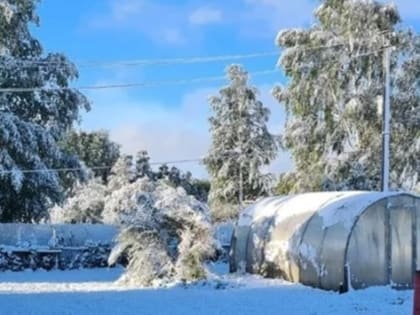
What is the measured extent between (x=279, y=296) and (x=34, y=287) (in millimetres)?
5305

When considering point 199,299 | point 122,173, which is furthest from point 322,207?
point 122,173

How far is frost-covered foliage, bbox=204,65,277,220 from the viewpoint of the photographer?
124ft

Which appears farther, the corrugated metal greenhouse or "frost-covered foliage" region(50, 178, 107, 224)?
"frost-covered foliage" region(50, 178, 107, 224)

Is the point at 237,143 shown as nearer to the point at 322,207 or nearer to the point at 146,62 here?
the point at 146,62

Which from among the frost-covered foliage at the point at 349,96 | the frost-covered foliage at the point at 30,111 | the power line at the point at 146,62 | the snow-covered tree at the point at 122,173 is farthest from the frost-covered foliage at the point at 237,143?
the frost-covered foliage at the point at 30,111

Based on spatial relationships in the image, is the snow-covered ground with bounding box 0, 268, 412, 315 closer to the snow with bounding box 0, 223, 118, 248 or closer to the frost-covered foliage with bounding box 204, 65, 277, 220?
the snow with bounding box 0, 223, 118, 248

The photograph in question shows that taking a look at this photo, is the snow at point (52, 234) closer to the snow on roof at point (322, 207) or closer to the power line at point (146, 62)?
the snow on roof at point (322, 207)

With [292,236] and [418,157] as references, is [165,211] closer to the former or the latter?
[292,236]

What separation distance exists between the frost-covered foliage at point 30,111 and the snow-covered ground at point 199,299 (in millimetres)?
8289

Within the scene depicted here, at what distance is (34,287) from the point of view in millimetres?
15438

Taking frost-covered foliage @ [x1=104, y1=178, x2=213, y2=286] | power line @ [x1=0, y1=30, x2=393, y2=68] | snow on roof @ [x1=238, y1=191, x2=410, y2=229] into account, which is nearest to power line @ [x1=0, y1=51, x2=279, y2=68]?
power line @ [x1=0, y1=30, x2=393, y2=68]

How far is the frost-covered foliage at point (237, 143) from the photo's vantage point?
124 ft

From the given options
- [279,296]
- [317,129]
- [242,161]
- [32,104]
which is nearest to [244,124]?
[242,161]

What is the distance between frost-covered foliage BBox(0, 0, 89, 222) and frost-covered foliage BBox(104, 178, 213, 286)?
8.86 meters
